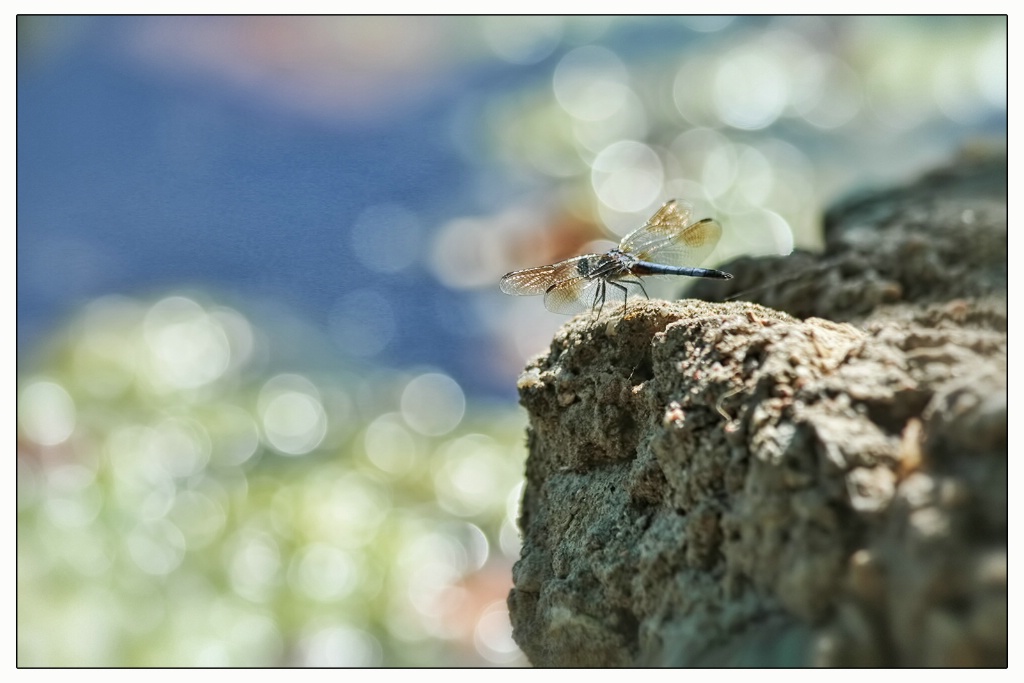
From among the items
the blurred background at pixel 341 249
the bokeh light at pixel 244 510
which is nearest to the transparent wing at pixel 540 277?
the blurred background at pixel 341 249

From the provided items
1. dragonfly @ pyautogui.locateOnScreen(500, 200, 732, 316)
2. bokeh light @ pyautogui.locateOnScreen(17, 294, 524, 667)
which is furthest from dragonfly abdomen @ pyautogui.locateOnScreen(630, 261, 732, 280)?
bokeh light @ pyautogui.locateOnScreen(17, 294, 524, 667)

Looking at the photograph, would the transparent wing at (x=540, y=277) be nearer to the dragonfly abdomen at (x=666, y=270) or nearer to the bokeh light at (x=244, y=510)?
the dragonfly abdomen at (x=666, y=270)

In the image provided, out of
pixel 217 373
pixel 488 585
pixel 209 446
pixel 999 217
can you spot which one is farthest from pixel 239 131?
pixel 999 217

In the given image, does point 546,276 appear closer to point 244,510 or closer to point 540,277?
point 540,277

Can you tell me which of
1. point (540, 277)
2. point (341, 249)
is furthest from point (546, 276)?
point (341, 249)

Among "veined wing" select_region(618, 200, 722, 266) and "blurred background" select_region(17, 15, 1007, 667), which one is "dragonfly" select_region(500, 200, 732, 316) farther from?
"blurred background" select_region(17, 15, 1007, 667)

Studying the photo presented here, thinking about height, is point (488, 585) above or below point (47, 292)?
below

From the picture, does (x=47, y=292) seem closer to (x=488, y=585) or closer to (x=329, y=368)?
(x=329, y=368)
